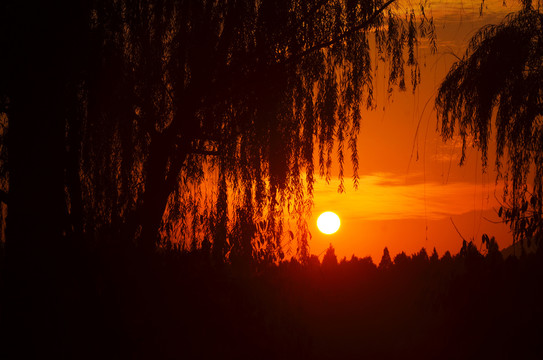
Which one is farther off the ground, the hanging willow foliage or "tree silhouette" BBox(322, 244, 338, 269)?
the hanging willow foliage

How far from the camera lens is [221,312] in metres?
5.05

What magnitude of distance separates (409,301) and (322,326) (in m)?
1.14

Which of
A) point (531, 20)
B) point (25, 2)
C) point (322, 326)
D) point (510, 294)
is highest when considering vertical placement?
point (531, 20)

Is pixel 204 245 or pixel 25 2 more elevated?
pixel 25 2

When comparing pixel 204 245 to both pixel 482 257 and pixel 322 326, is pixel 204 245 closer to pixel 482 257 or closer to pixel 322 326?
pixel 482 257

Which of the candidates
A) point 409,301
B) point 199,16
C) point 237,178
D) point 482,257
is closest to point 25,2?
point 199,16

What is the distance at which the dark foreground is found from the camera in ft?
13.5

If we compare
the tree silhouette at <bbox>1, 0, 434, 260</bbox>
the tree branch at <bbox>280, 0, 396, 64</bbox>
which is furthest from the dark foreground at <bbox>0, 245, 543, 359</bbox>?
the tree branch at <bbox>280, 0, 396, 64</bbox>

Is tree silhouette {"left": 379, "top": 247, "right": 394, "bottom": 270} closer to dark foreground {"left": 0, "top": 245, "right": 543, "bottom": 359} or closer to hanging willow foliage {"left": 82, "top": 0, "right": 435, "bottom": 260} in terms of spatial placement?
dark foreground {"left": 0, "top": 245, "right": 543, "bottom": 359}

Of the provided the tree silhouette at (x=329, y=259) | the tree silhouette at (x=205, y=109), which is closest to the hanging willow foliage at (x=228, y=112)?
the tree silhouette at (x=205, y=109)

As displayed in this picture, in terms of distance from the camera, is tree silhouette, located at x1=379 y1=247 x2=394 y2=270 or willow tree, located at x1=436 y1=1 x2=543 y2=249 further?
tree silhouette, located at x1=379 y1=247 x2=394 y2=270

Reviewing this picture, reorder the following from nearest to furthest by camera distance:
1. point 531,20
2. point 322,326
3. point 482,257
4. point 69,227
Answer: point 69,227, point 482,257, point 531,20, point 322,326

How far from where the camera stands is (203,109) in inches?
217

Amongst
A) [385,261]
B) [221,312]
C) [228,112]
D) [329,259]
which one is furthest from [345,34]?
[385,261]
